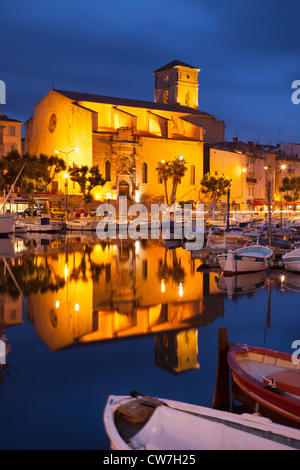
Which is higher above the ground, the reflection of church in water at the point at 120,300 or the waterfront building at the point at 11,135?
the waterfront building at the point at 11,135

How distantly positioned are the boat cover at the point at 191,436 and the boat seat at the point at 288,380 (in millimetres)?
1843

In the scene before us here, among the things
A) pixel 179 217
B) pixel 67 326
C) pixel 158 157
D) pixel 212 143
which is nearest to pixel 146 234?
pixel 179 217

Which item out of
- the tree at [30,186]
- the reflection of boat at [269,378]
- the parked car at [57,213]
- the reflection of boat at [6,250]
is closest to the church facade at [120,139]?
the tree at [30,186]

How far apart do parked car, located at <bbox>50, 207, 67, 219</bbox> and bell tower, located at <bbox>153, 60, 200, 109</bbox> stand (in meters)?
35.5

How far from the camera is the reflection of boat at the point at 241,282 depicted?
18.0m

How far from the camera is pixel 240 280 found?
790 inches

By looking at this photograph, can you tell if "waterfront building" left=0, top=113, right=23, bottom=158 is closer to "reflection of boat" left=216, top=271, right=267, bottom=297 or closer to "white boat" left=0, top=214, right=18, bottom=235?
"white boat" left=0, top=214, right=18, bottom=235

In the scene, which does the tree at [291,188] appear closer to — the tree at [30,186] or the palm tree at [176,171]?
the palm tree at [176,171]

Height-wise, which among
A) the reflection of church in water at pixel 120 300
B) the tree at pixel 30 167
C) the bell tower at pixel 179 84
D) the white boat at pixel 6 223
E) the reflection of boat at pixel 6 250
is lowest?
the reflection of church in water at pixel 120 300

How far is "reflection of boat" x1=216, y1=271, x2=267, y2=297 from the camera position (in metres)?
18.0

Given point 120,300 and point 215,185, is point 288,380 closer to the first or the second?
point 120,300

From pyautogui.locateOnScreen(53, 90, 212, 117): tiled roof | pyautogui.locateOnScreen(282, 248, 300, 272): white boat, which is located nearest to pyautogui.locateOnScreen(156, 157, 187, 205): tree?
pyautogui.locateOnScreen(53, 90, 212, 117): tiled roof

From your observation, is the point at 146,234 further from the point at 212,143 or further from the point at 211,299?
the point at 212,143

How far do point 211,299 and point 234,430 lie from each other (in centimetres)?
1122
